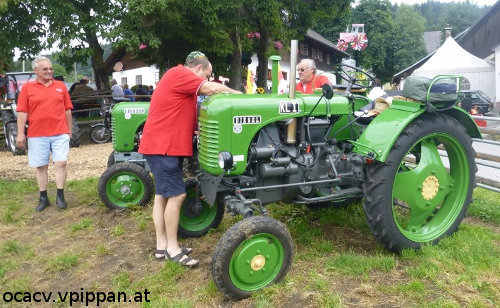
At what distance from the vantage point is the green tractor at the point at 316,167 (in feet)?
10.2

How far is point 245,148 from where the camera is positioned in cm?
335

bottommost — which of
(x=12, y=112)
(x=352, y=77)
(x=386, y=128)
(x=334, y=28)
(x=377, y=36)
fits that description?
(x=386, y=128)

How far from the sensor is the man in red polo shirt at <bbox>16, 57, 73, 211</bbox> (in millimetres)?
5168

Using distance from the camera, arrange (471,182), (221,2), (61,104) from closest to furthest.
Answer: (471,182) → (61,104) → (221,2)

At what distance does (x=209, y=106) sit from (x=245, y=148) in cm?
41

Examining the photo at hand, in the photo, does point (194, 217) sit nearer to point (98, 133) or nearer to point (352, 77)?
point (352, 77)

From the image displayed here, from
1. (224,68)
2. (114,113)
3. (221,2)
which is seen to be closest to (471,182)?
(114,113)

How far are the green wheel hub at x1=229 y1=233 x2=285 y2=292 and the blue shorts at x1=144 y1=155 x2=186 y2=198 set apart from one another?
0.88 meters

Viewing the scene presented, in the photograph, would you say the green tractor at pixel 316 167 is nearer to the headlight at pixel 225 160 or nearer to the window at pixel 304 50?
the headlight at pixel 225 160

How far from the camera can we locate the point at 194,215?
13.9 ft

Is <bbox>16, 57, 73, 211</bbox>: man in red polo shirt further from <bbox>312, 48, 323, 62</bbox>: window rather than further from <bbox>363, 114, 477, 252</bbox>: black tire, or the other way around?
<bbox>312, 48, 323, 62</bbox>: window

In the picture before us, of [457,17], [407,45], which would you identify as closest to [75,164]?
[407,45]

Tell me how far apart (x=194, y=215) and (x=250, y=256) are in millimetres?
1318

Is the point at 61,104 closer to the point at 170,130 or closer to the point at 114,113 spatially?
the point at 114,113
